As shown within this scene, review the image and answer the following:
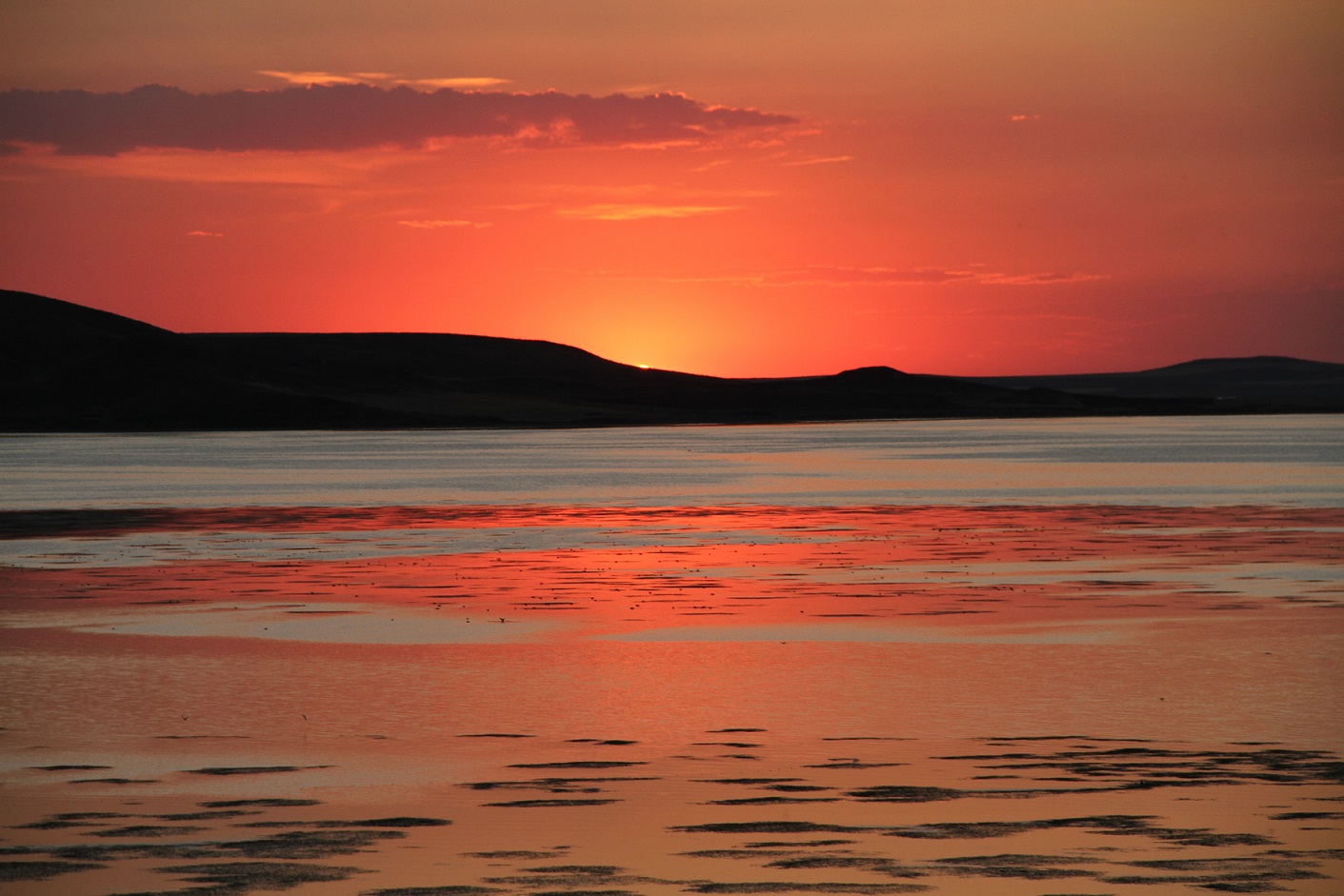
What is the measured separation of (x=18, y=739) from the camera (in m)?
11.9

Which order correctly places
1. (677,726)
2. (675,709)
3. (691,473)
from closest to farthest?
1. (677,726)
2. (675,709)
3. (691,473)

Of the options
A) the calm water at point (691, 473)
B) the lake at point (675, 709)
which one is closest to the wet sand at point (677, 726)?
the lake at point (675, 709)

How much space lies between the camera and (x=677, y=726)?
12.4m

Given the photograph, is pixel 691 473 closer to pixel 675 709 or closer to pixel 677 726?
pixel 675 709

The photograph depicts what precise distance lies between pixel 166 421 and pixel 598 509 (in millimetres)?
118185

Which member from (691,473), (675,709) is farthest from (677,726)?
(691,473)

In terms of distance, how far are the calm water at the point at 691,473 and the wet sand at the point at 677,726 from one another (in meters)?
16.9

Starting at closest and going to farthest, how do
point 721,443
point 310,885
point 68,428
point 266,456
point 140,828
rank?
point 310,885 → point 140,828 → point 266,456 → point 721,443 → point 68,428

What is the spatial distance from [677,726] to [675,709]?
69 centimetres

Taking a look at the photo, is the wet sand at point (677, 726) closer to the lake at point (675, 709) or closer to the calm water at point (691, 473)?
the lake at point (675, 709)

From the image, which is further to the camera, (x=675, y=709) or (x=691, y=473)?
(x=691, y=473)

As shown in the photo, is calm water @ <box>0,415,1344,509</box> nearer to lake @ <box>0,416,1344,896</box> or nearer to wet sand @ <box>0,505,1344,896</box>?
lake @ <box>0,416,1344,896</box>

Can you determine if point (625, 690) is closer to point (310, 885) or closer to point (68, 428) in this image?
point (310, 885)

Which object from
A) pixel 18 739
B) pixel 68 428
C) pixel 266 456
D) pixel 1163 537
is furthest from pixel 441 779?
pixel 68 428
